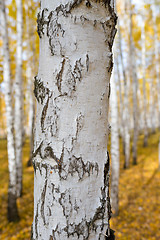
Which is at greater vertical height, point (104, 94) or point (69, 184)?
point (104, 94)

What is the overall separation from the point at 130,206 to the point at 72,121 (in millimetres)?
5247

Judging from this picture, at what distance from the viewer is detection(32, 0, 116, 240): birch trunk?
672 mm

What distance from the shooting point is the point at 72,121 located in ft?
2.23

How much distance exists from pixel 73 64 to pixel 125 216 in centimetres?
490

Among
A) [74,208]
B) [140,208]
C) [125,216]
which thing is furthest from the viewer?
[140,208]

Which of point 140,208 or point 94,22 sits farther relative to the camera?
point 140,208

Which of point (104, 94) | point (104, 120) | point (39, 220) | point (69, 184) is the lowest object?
point (39, 220)

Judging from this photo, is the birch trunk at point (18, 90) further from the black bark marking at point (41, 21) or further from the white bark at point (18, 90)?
the black bark marking at point (41, 21)

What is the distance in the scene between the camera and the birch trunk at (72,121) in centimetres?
67

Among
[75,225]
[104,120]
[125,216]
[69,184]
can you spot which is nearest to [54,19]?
[104,120]

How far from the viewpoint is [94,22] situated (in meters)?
0.70

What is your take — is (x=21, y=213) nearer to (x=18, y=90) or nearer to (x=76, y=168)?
(x=18, y=90)

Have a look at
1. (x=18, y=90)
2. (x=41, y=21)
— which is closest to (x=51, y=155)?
(x=41, y=21)

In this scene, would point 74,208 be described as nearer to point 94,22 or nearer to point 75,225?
point 75,225
